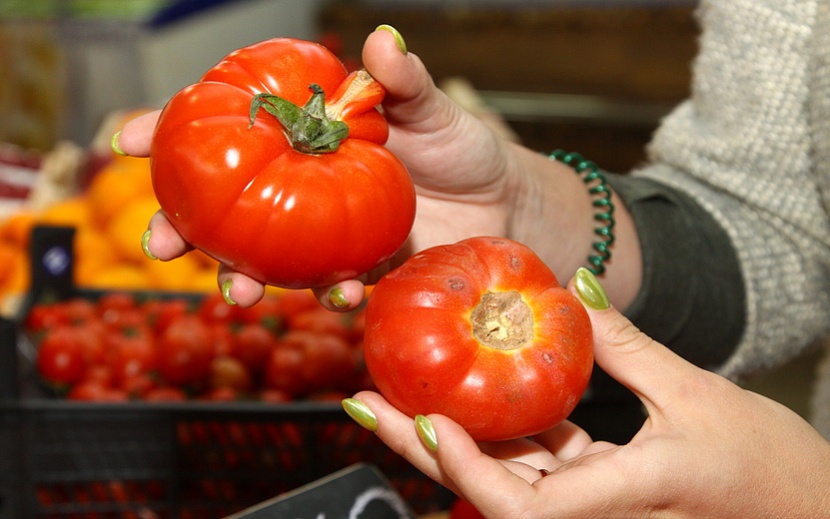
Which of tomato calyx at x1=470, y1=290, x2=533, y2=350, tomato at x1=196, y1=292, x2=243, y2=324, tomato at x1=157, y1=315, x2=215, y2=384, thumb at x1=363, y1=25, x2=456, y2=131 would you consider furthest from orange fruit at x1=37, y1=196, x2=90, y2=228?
tomato calyx at x1=470, y1=290, x2=533, y2=350

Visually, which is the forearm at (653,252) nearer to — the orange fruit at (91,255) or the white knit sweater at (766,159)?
the white knit sweater at (766,159)

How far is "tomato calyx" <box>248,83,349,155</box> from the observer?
878 millimetres

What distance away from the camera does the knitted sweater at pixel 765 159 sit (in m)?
1.32

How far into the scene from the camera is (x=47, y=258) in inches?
81.3

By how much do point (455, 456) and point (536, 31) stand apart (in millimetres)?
4773

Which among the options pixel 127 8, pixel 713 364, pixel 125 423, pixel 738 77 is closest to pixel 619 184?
pixel 738 77

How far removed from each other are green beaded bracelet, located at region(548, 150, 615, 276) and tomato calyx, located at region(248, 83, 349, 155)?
1.85 ft

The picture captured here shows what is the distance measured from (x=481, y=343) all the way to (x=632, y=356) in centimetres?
15

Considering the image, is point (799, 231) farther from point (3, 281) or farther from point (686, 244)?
point (3, 281)

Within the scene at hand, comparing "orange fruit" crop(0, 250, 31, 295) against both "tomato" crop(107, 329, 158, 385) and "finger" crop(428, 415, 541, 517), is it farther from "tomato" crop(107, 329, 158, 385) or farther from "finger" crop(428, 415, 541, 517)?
"finger" crop(428, 415, 541, 517)

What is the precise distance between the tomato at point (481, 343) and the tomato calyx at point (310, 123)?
156 millimetres

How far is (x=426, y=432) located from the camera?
0.82 metres

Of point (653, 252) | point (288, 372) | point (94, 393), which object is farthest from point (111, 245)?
point (653, 252)

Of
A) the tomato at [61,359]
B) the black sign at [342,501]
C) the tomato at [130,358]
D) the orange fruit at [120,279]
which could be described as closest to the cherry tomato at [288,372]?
the tomato at [130,358]
